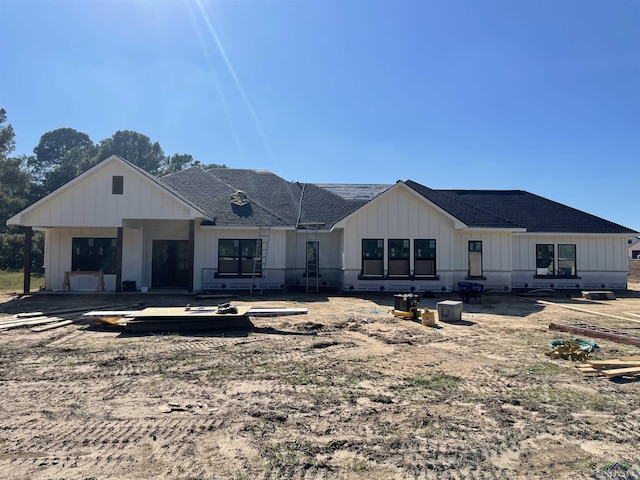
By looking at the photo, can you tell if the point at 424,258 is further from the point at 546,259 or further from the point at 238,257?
the point at 238,257

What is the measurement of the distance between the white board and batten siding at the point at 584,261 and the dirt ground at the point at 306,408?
40.8ft

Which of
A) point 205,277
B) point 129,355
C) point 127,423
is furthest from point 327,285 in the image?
point 127,423

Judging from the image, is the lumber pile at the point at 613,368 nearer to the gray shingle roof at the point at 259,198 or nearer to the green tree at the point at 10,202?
the gray shingle roof at the point at 259,198

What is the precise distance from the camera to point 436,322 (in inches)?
462

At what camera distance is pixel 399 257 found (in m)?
18.9

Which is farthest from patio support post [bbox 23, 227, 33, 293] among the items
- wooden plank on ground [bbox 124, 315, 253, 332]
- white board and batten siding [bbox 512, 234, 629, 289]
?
white board and batten siding [bbox 512, 234, 629, 289]

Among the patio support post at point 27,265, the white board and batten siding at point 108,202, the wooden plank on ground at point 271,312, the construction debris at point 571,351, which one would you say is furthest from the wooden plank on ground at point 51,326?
the construction debris at point 571,351

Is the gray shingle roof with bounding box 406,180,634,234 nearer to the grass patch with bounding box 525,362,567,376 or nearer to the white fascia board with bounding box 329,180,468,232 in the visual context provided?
the white fascia board with bounding box 329,180,468,232

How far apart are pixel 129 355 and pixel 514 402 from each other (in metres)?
6.53

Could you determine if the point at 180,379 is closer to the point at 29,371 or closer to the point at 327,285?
the point at 29,371

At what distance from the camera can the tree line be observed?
3222 centimetres

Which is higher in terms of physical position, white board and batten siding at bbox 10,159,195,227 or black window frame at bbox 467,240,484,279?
white board and batten siding at bbox 10,159,195,227

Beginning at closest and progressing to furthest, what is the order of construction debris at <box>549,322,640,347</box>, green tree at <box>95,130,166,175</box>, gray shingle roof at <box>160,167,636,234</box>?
construction debris at <box>549,322,640,347</box>
gray shingle roof at <box>160,167,636,234</box>
green tree at <box>95,130,166,175</box>

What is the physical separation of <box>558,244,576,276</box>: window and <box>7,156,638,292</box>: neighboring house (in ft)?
0.18
